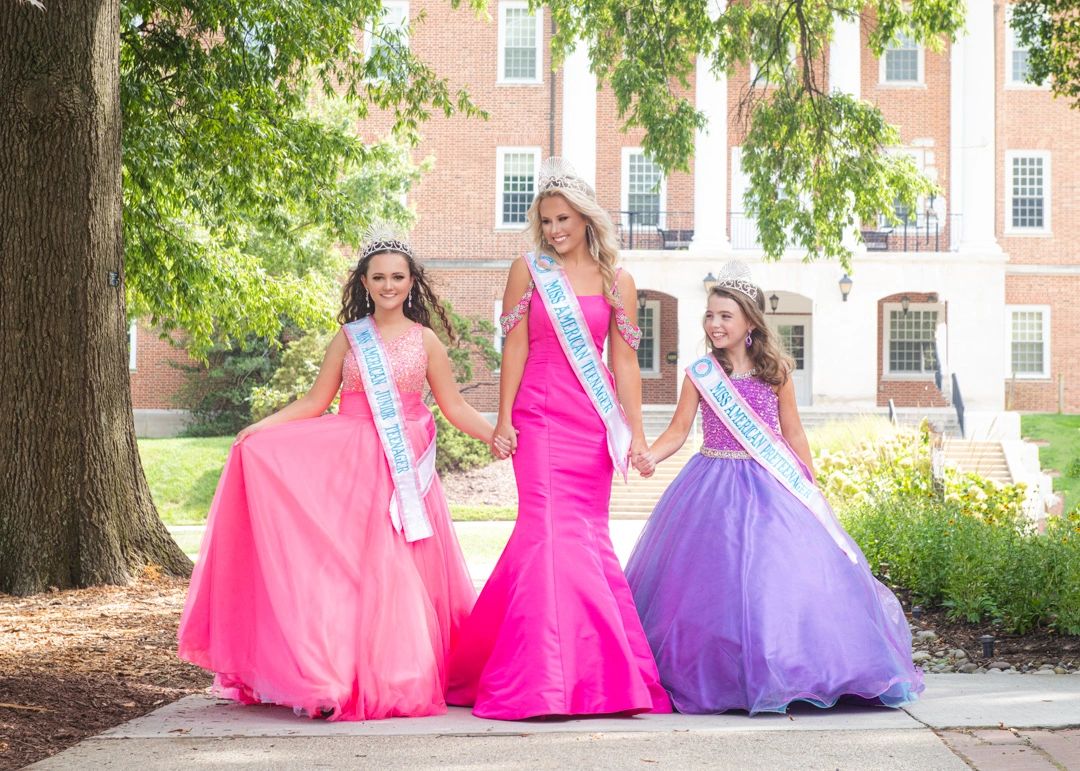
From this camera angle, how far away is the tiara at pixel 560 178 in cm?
527

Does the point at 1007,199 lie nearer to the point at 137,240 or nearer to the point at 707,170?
the point at 707,170

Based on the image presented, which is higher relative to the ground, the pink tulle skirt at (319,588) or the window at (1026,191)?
the window at (1026,191)

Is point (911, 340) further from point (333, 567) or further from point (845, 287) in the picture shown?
point (333, 567)

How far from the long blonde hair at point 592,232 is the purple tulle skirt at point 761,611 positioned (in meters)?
0.98

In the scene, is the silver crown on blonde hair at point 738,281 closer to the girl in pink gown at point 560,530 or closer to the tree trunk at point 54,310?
the girl in pink gown at point 560,530

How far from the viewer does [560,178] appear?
17.3ft

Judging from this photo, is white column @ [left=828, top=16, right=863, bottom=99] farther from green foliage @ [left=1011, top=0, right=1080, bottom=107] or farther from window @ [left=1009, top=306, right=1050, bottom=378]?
green foliage @ [left=1011, top=0, right=1080, bottom=107]

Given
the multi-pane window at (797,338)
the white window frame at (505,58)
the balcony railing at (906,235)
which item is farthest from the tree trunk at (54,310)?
the multi-pane window at (797,338)

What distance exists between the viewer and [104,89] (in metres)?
7.79

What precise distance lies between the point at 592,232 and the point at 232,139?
19.3 feet

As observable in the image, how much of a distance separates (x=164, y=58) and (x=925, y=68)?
2298 centimetres

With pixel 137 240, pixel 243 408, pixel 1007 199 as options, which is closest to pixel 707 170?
pixel 1007 199

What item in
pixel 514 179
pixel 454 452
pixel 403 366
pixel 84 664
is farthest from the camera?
pixel 514 179

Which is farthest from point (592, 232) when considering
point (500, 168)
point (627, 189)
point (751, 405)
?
point (500, 168)
